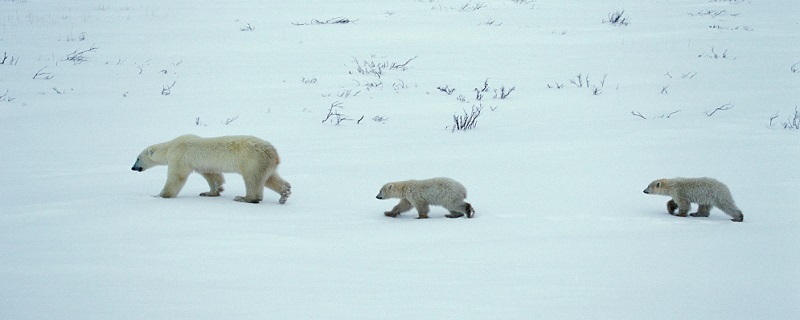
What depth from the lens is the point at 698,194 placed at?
239 inches

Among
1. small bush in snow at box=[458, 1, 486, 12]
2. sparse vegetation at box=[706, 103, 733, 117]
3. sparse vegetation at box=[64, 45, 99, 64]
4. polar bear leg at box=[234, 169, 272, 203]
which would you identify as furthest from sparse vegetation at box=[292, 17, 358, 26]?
polar bear leg at box=[234, 169, 272, 203]

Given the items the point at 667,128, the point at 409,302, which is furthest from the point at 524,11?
the point at 409,302

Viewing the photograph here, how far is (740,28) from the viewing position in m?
18.1

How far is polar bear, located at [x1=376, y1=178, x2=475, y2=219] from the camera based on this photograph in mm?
6020

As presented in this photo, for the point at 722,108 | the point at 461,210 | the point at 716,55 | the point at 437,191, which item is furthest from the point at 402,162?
the point at 716,55

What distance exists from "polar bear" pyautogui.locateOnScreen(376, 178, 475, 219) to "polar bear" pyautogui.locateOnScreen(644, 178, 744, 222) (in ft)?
6.03

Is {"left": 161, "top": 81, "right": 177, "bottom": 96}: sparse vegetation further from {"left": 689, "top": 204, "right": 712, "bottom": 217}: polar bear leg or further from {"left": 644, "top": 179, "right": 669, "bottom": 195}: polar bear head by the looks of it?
{"left": 689, "top": 204, "right": 712, "bottom": 217}: polar bear leg

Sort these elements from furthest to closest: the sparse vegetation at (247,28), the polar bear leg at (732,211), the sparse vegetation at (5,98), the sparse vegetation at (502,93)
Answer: the sparse vegetation at (247,28)
the sparse vegetation at (502,93)
the sparse vegetation at (5,98)
the polar bear leg at (732,211)

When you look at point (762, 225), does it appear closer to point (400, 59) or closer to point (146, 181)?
point (146, 181)

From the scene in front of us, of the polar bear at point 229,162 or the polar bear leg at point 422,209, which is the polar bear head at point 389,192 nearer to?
the polar bear leg at point 422,209

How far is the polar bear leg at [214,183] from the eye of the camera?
6807 millimetres

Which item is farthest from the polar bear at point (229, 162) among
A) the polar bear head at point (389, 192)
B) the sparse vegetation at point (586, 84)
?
the sparse vegetation at point (586, 84)

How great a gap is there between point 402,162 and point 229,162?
2258mm

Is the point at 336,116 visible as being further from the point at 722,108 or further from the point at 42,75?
the point at 42,75
